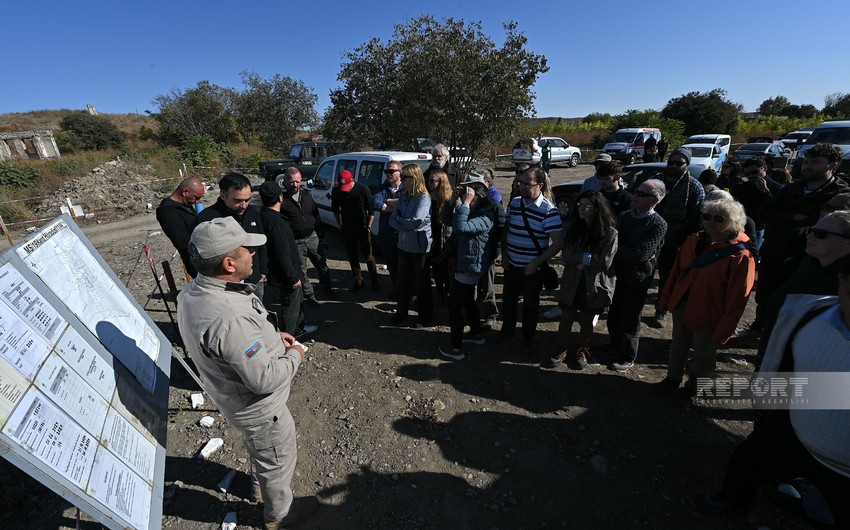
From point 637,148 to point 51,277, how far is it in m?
23.6

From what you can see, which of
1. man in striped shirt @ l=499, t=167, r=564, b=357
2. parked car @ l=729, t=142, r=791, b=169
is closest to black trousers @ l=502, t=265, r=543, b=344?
man in striped shirt @ l=499, t=167, r=564, b=357

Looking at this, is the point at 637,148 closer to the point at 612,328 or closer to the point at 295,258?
the point at 612,328

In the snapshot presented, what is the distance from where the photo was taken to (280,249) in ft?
12.4

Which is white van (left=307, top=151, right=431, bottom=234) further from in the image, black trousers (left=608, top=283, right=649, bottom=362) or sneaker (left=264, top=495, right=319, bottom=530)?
sneaker (left=264, top=495, right=319, bottom=530)

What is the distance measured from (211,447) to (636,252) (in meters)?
3.84

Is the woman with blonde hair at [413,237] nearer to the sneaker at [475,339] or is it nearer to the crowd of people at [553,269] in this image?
the crowd of people at [553,269]

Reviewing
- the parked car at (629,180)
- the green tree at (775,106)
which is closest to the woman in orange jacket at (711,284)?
the parked car at (629,180)

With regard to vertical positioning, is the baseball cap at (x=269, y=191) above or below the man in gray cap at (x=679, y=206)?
above

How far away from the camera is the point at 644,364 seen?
3826 mm

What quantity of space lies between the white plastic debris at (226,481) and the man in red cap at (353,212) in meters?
3.25

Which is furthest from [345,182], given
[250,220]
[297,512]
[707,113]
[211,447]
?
[707,113]

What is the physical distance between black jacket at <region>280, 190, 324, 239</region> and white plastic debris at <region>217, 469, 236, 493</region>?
2.68 meters

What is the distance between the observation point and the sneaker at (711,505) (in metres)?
2.25

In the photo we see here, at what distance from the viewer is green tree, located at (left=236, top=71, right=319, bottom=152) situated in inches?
1009
